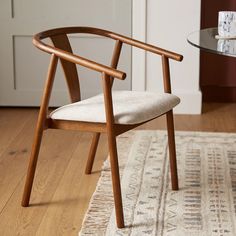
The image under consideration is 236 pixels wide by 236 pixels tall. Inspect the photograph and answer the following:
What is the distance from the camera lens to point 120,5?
13.2ft

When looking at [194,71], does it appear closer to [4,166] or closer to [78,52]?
[78,52]

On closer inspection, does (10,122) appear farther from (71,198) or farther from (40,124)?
(40,124)

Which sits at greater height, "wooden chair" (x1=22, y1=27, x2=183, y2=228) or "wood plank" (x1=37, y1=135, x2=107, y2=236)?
"wooden chair" (x1=22, y1=27, x2=183, y2=228)

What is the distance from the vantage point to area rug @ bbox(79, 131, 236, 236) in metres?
2.40

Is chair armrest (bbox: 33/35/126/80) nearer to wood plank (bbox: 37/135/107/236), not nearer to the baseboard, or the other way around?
wood plank (bbox: 37/135/107/236)

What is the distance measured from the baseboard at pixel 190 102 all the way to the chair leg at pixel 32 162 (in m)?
1.71

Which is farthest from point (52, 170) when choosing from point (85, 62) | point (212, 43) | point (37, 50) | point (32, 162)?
point (37, 50)

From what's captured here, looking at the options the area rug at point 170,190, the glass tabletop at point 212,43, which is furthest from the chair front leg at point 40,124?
the glass tabletop at point 212,43

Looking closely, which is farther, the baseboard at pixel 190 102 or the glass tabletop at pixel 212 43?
A: the baseboard at pixel 190 102

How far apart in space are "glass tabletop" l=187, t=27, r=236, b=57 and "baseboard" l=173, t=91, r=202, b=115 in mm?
1368

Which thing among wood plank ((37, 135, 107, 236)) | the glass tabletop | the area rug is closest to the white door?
the area rug

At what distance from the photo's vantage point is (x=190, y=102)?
160 inches

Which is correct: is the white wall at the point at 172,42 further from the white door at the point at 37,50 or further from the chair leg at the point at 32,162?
A: the chair leg at the point at 32,162

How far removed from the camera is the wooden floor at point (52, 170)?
246 centimetres
